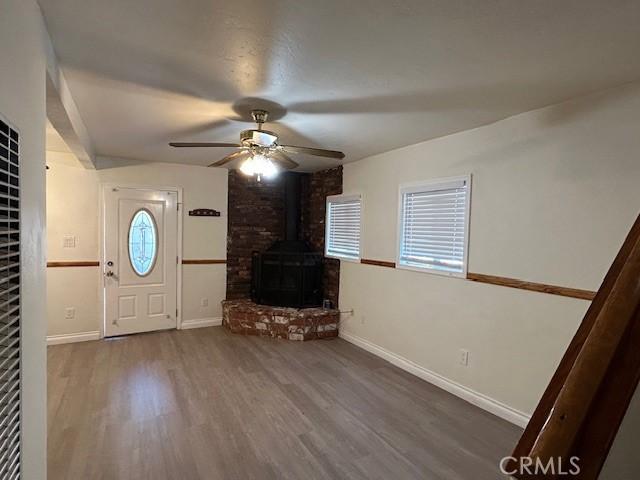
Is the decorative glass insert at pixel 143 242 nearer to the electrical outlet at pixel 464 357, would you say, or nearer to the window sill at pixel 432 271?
the window sill at pixel 432 271

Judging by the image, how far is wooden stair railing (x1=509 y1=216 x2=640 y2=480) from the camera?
529mm

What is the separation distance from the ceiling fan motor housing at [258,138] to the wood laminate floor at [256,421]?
2.12 metres

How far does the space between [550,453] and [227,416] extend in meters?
2.62

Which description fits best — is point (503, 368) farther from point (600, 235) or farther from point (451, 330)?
point (600, 235)

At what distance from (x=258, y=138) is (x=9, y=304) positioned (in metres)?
1.84

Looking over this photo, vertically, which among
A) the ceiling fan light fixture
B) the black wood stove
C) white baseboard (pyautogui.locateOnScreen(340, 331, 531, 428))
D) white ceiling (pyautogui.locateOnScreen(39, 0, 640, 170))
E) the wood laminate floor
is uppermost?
white ceiling (pyautogui.locateOnScreen(39, 0, 640, 170))

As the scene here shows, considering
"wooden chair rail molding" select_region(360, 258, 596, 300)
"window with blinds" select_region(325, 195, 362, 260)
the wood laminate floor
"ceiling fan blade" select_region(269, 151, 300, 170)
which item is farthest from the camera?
"window with blinds" select_region(325, 195, 362, 260)

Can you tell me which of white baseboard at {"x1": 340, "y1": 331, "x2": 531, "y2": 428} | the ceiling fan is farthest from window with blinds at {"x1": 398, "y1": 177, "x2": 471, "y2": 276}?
the ceiling fan

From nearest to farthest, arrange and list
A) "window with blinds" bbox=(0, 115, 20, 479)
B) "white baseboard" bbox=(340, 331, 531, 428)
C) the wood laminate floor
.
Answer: "window with blinds" bbox=(0, 115, 20, 479) < the wood laminate floor < "white baseboard" bbox=(340, 331, 531, 428)

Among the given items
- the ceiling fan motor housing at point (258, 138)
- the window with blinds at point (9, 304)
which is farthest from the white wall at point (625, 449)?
the ceiling fan motor housing at point (258, 138)

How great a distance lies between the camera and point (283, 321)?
4.55 metres

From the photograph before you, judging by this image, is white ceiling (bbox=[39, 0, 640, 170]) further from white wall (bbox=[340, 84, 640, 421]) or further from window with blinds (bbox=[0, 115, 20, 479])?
window with blinds (bbox=[0, 115, 20, 479])

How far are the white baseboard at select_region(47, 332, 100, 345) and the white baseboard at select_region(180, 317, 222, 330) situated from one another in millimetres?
1057

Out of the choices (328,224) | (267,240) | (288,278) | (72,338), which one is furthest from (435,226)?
(72,338)
